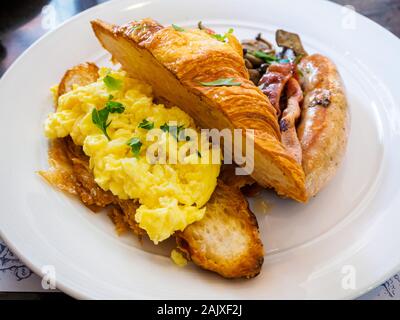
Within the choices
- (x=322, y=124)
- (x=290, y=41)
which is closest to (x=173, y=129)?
(x=322, y=124)

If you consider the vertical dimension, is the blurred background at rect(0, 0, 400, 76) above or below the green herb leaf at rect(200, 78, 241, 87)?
below

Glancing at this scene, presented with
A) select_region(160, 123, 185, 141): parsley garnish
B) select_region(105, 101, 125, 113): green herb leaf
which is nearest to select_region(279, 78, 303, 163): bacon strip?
select_region(160, 123, 185, 141): parsley garnish

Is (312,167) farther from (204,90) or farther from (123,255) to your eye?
(123,255)

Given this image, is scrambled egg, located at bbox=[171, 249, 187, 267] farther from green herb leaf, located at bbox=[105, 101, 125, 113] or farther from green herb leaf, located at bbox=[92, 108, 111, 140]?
green herb leaf, located at bbox=[105, 101, 125, 113]

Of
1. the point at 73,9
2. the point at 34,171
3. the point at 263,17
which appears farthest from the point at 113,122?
the point at 73,9

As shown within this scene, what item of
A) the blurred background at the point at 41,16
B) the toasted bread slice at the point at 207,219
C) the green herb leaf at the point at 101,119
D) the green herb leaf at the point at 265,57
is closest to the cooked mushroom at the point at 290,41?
the green herb leaf at the point at 265,57

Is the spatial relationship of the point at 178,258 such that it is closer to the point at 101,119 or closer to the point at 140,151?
the point at 140,151
